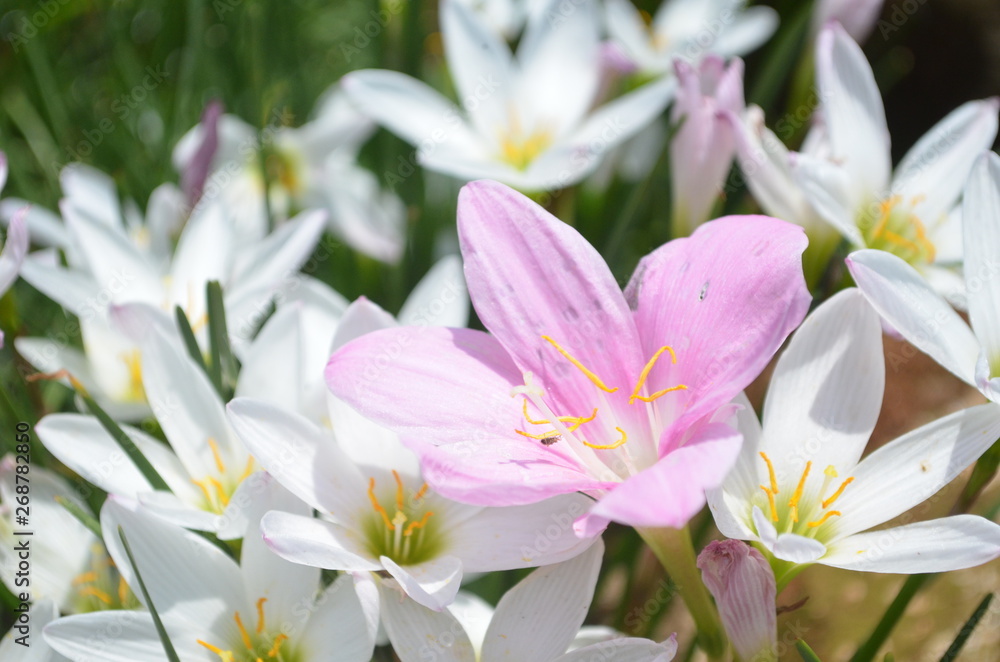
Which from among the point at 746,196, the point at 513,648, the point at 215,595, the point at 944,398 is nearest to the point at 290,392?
the point at 215,595

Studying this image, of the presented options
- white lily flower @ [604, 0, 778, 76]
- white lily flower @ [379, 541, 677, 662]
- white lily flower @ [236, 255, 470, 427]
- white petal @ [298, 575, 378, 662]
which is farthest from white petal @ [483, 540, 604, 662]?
white lily flower @ [604, 0, 778, 76]

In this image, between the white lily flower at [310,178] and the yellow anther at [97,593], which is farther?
the white lily flower at [310,178]

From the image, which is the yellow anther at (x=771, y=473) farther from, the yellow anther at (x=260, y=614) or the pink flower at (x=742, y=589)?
the yellow anther at (x=260, y=614)

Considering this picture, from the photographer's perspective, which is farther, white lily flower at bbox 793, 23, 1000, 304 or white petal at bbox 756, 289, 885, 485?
white lily flower at bbox 793, 23, 1000, 304

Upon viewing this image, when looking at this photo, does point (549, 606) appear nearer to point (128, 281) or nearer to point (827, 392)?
point (827, 392)

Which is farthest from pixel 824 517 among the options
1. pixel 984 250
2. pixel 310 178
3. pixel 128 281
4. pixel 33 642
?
pixel 310 178

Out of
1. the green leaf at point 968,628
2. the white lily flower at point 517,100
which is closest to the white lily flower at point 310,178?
the white lily flower at point 517,100

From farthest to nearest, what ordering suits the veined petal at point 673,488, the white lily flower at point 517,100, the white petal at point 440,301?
the white lily flower at point 517,100, the white petal at point 440,301, the veined petal at point 673,488

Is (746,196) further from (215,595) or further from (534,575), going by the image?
(215,595)

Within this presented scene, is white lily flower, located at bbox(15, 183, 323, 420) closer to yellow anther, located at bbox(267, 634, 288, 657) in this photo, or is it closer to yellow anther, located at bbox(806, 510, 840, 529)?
yellow anther, located at bbox(267, 634, 288, 657)
